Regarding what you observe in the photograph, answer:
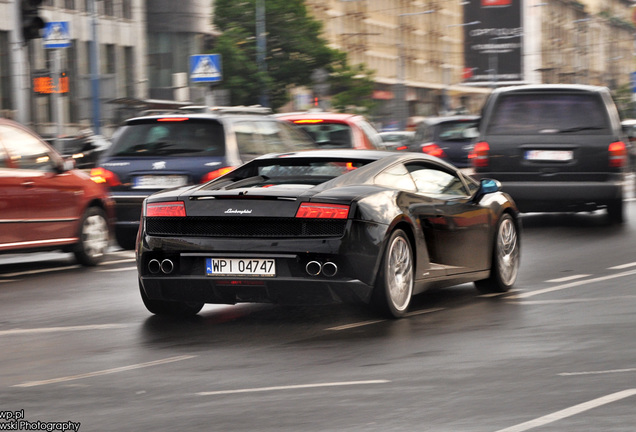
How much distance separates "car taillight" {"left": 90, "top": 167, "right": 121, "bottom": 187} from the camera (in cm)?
1452

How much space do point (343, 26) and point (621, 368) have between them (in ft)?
276

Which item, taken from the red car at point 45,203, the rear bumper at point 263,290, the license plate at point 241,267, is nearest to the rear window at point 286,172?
the license plate at point 241,267

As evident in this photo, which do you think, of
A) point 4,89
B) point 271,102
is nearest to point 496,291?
point 4,89

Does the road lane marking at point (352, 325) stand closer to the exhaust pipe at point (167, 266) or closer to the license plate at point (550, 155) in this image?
the exhaust pipe at point (167, 266)

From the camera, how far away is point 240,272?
28.2 ft

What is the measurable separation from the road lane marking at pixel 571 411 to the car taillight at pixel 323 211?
2.68 m

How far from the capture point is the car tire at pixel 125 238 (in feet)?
49.4

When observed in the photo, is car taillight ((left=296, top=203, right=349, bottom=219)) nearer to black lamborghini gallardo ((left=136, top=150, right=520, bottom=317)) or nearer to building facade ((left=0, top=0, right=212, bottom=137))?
black lamborghini gallardo ((left=136, top=150, right=520, bottom=317))

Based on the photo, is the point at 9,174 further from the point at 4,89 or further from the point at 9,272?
the point at 4,89

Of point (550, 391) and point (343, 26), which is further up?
point (343, 26)

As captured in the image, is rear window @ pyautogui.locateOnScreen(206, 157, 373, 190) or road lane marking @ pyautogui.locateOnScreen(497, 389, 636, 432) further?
rear window @ pyautogui.locateOnScreen(206, 157, 373, 190)

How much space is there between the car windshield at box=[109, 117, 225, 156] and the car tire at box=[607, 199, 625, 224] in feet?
19.2

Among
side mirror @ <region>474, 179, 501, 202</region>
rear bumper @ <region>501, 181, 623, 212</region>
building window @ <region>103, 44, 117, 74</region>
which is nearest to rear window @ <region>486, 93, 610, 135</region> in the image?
rear bumper @ <region>501, 181, 623, 212</region>

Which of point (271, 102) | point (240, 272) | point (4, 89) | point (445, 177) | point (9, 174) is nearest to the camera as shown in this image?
point (240, 272)
